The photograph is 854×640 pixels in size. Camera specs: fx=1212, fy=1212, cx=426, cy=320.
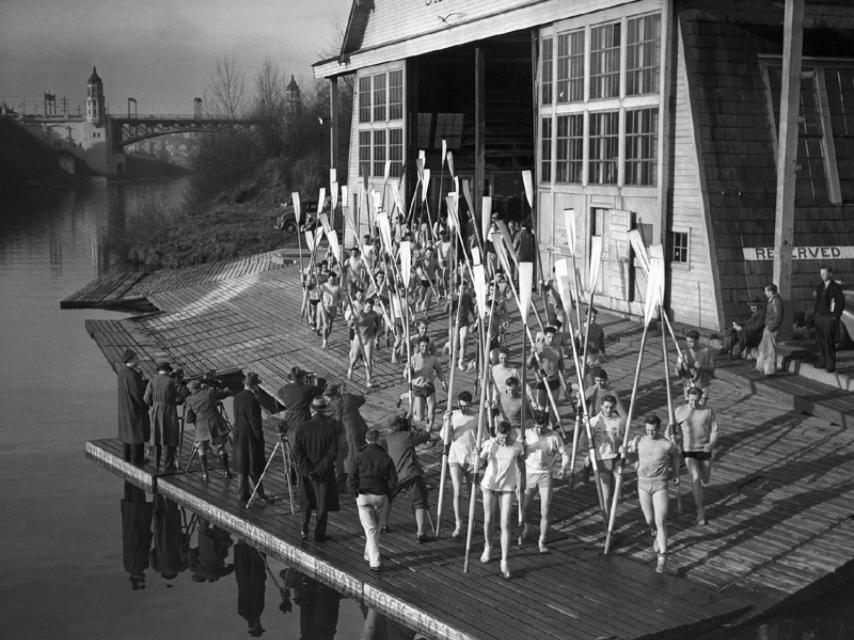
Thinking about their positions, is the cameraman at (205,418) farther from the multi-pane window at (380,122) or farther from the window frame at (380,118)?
the multi-pane window at (380,122)

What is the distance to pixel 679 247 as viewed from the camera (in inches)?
969

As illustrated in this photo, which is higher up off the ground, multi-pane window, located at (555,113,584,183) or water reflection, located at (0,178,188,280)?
multi-pane window, located at (555,113,584,183)

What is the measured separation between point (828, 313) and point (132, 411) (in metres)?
11.2

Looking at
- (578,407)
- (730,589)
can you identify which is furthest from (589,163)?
(730,589)

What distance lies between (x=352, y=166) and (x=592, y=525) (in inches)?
1109

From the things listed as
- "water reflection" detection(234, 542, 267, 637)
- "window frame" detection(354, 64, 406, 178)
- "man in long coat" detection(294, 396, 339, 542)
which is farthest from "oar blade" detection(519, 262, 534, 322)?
"window frame" detection(354, 64, 406, 178)

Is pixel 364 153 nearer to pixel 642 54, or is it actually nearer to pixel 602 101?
pixel 602 101

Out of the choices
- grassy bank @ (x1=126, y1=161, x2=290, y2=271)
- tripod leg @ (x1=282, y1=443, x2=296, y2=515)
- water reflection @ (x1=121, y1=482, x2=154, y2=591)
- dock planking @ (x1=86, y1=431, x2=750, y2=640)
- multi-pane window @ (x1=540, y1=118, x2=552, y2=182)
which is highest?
multi-pane window @ (x1=540, y1=118, x2=552, y2=182)

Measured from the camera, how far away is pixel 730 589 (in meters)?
13.1

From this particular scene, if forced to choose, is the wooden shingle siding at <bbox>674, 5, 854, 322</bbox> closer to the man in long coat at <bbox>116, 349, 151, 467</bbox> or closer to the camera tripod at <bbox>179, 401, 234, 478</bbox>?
the camera tripod at <bbox>179, 401, 234, 478</bbox>

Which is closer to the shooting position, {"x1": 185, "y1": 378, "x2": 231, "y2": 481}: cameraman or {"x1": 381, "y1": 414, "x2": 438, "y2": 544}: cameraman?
{"x1": 381, "y1": 414, "x2": 438, "y2": 544}: cameraman

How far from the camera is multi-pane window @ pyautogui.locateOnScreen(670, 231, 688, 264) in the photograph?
24422mm

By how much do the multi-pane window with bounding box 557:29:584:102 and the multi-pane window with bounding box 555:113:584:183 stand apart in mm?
509

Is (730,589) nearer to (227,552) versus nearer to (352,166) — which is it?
(227,552)
